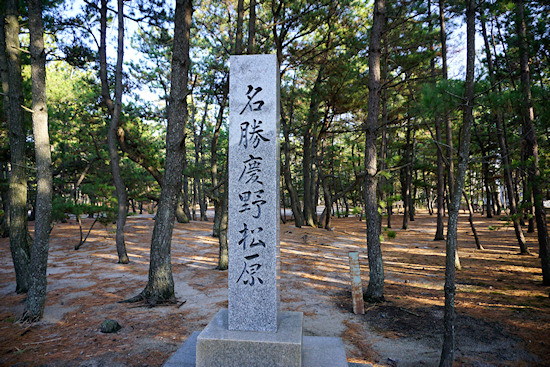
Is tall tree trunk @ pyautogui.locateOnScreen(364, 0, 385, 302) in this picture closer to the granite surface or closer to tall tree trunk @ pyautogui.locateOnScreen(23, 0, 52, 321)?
the granite surface

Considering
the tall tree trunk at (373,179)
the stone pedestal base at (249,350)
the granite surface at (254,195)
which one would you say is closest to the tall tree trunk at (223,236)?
the tall tree trunk at (373,179)

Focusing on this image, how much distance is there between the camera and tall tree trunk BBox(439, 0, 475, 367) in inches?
150

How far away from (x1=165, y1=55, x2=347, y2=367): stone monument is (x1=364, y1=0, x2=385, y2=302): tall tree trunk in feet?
10.4

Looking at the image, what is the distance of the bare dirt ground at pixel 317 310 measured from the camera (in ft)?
13.9

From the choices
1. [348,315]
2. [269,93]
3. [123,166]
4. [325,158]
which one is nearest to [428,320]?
[348,315]

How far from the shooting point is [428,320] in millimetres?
5516

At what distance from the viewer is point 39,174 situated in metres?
5.36

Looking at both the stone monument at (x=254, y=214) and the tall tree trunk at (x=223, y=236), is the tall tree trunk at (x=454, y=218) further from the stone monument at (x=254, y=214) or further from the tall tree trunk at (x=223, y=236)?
the tall tree trunk at (x=223, y=236)

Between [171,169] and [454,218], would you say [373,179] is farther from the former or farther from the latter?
[171,169]

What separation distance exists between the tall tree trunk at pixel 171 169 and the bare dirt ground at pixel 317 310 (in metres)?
0.69

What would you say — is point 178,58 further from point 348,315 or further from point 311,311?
point 348,315

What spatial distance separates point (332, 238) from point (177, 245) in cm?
757

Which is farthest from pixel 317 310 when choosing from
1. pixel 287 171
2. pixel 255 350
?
pixel 287 171

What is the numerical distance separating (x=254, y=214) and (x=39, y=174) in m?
4.32
